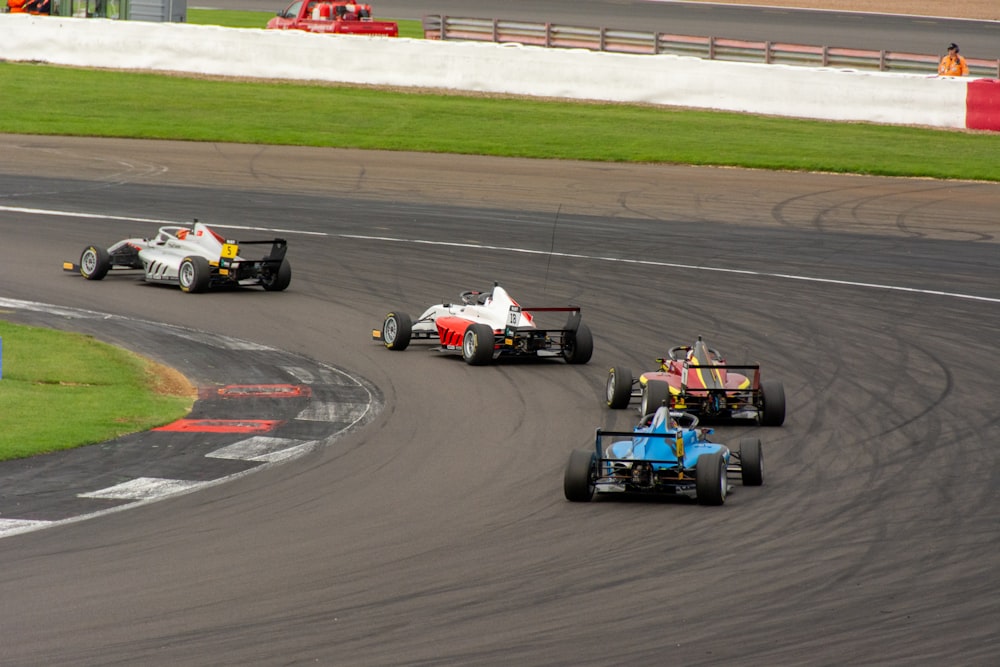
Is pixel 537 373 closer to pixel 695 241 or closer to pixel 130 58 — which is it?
pixel 695 241

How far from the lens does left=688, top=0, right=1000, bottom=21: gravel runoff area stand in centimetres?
6719

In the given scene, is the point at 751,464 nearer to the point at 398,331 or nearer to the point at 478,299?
the point at 398,331

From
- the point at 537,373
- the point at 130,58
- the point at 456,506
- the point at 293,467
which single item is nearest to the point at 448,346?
the point at 537,373

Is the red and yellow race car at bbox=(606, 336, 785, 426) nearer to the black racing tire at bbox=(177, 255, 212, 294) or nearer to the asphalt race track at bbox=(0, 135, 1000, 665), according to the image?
the asphalt race track at bbox=(0, 135, 1000, 665)

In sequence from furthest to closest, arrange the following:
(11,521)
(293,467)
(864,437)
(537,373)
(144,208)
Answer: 1. (144,208)
2. (537,373)
3. (864,437)
4. (293,467)
5. (11,521)

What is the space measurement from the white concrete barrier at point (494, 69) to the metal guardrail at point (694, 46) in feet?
22.4

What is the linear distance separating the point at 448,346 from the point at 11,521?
7218 millimetres

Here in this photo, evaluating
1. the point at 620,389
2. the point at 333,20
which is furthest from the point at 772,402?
the point at 333,20

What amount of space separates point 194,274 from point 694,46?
2699 cm

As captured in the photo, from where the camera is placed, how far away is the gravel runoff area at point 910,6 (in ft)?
220

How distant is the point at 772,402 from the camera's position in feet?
45.0

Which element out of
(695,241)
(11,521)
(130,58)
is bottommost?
(11,521)

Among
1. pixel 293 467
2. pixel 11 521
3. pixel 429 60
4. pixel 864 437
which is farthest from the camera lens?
pixel 429 60

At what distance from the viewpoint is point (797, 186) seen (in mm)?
29266
